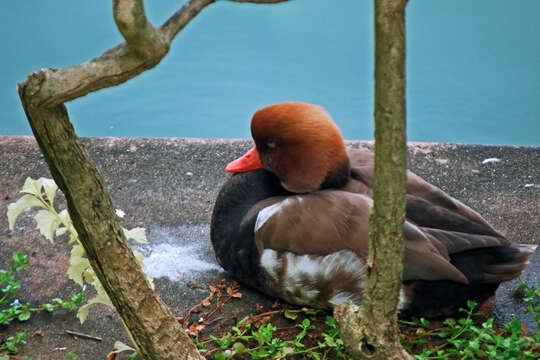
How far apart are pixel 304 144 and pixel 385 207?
83 centimetres

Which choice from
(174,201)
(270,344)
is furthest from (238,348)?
(174,201)

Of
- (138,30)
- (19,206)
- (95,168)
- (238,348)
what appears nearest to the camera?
(138,30)

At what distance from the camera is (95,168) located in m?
1.23

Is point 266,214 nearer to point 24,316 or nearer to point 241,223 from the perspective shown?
point 241,223

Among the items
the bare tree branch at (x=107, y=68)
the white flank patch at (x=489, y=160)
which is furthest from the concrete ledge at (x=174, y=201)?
the bare tree branch at (x=107, y=68)

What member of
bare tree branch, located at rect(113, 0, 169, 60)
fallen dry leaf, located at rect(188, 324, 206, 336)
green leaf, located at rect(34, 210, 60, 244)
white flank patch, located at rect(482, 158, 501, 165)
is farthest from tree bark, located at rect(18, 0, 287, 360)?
white flank patch, located at rect(482, 158, 501, 165)

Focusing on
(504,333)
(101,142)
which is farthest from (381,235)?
(101,142)

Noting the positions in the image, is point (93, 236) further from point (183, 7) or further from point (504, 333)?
point (504, 333)

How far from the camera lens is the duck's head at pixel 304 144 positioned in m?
1.91

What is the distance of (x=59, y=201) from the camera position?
2.56 meters

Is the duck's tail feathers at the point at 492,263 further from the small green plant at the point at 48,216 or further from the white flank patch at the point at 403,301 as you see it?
the small green plant at the point at 48,216

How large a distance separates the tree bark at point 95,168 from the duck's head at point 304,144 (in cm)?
73

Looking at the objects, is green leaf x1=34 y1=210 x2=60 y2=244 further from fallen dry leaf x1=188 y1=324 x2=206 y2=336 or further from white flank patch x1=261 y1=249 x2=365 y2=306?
white flank patch x1=261 y1=249 x2=365 y2=306

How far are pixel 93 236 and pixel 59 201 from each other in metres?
1.42
